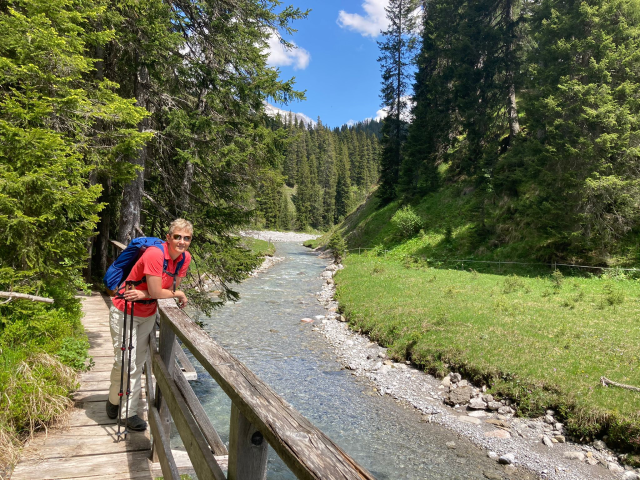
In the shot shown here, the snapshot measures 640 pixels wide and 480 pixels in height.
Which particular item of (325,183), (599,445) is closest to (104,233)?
(599,445)

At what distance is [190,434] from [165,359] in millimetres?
1285

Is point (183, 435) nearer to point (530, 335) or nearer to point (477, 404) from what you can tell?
point (477, 404)

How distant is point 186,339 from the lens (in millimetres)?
2775

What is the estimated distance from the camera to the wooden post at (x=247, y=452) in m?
1.76

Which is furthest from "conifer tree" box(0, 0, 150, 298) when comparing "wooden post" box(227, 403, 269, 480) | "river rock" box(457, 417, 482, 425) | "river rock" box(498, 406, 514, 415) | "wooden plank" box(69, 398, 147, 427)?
"river rock" box(498, 406, 514, 415)

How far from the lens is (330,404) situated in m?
10.3

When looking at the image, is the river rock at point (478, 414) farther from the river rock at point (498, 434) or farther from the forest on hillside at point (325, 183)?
the forest on hillside at point (325, 183)

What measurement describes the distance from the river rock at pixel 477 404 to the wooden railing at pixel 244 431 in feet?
28.4

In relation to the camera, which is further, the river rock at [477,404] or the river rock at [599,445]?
the river rock at [477,404]

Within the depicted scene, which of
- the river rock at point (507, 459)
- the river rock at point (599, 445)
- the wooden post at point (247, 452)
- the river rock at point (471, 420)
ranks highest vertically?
the wooden post at point (247, 452)

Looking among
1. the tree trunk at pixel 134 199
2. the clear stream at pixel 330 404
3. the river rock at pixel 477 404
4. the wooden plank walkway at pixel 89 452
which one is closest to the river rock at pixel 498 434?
the clear stream at pixel 330 404

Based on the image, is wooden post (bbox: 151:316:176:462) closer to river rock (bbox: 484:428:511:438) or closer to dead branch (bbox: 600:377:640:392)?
river rock (bbox: 484:428:511:438)

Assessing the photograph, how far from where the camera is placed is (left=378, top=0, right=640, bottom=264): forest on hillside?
67.7 feet

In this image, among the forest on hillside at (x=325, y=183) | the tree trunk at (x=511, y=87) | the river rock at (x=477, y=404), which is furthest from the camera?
the forest on hillside at (x=325, y=183)
